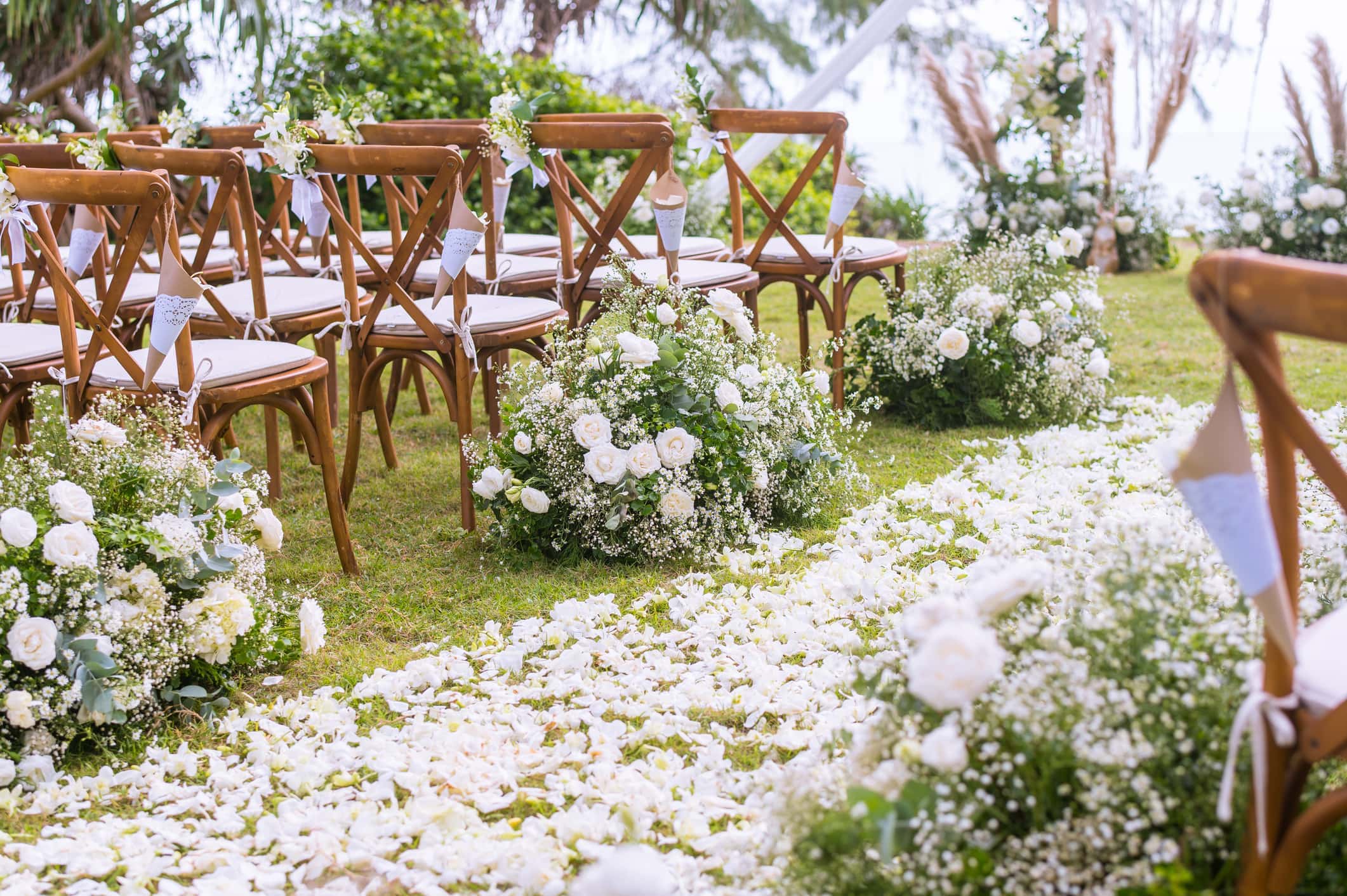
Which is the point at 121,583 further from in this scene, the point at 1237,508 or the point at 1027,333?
the point at 1027,333

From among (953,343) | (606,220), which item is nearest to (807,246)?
(953,343)

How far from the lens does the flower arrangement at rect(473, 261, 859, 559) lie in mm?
3062

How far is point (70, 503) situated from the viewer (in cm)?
221

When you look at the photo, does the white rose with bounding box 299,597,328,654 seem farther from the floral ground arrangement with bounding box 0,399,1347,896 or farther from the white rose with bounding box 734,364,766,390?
the white rose with bounding box 734,364,766,390

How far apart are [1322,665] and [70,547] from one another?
1941 mm

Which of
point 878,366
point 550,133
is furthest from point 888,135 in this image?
point 550,133

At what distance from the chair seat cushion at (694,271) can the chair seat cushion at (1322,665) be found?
100 inches

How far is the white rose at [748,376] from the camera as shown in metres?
3.27

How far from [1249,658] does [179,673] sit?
1910 mm

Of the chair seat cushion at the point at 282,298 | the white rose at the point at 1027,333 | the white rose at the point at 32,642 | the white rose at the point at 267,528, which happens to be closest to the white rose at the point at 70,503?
the white rose at the point at 32,642

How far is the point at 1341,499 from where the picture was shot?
1.38 metres

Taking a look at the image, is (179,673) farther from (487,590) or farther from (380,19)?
(380,19)

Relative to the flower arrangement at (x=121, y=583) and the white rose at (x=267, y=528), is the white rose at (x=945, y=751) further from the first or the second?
the white rose at (x=267, y=528)

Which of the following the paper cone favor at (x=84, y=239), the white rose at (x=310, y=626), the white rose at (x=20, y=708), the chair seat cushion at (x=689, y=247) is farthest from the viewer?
the chair seat cushion at (x=689, y=247)
